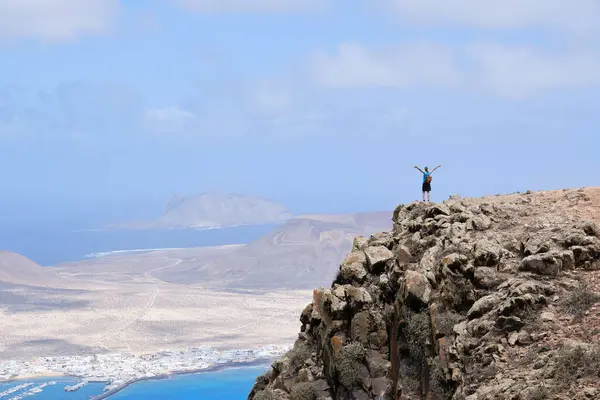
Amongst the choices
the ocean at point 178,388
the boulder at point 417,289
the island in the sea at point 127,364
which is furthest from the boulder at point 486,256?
the island in the sea at point 127,364

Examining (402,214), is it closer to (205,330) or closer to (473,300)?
(473,300)

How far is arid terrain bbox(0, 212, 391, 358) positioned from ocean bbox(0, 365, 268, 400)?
1374cm

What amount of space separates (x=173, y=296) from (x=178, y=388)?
5766 centimetres

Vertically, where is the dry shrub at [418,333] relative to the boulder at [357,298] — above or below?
below

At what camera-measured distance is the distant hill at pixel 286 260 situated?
16225cm

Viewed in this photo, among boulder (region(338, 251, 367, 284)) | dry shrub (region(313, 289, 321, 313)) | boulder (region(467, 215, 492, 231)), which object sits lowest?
dry shrub (region(313, 289, 321, 313))

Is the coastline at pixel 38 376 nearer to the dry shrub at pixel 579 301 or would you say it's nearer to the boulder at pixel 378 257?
the boulder at pixel 378 257

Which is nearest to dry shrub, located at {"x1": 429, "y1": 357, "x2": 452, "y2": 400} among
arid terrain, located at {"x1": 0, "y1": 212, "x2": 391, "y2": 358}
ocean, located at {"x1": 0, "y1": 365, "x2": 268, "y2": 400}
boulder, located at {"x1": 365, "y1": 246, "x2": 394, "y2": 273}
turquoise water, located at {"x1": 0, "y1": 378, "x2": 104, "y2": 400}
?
boulder, located at {"x1": 365, "y1": 246, "x2": 394, "y2": 273}

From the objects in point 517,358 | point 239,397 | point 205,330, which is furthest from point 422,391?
point 205,330

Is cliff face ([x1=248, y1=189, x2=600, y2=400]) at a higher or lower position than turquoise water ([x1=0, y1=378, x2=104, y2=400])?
higher

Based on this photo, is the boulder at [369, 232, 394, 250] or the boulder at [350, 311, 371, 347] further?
the boulder at [369, 232, 394, 250]

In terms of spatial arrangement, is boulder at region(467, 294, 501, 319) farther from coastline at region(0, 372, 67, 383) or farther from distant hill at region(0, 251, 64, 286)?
distant hill at region(0, 251, 64, 286)

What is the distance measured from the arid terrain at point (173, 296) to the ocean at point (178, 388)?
1374 cm

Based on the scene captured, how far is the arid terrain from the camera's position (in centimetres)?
10812
